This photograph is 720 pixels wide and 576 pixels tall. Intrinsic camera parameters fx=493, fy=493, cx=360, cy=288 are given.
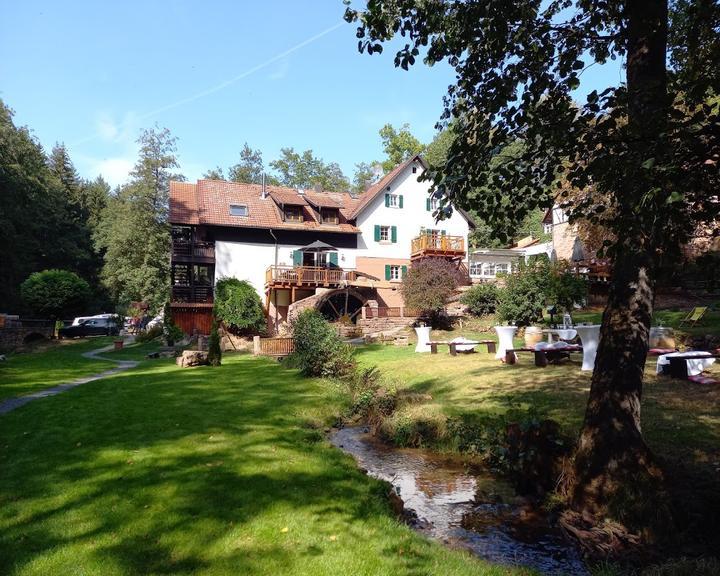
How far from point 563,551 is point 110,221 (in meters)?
55.5

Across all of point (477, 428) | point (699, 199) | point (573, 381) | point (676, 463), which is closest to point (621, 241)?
point (699, 199)

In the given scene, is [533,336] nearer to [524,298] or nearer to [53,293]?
[524,298]

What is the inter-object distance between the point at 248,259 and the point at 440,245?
1331cm

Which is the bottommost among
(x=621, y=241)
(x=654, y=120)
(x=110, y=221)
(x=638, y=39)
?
(x=621, y=241)

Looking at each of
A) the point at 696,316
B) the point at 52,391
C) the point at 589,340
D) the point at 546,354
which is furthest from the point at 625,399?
the point at 696,316

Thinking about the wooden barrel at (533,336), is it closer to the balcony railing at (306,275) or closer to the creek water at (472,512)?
the creek water at (472,512)

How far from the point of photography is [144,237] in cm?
4569

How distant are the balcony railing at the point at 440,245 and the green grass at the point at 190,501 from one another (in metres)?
26.1

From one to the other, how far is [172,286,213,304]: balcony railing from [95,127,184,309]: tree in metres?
15.7

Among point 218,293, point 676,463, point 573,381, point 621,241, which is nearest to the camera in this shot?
point 621,241

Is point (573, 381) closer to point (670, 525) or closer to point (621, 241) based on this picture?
point (670, 525)

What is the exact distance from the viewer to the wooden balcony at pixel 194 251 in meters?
31.2

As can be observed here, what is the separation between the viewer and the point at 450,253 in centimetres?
3475

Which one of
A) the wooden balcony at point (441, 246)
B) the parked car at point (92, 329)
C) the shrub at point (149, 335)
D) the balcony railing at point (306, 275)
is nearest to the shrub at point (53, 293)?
the parked car at point (92, 329)
